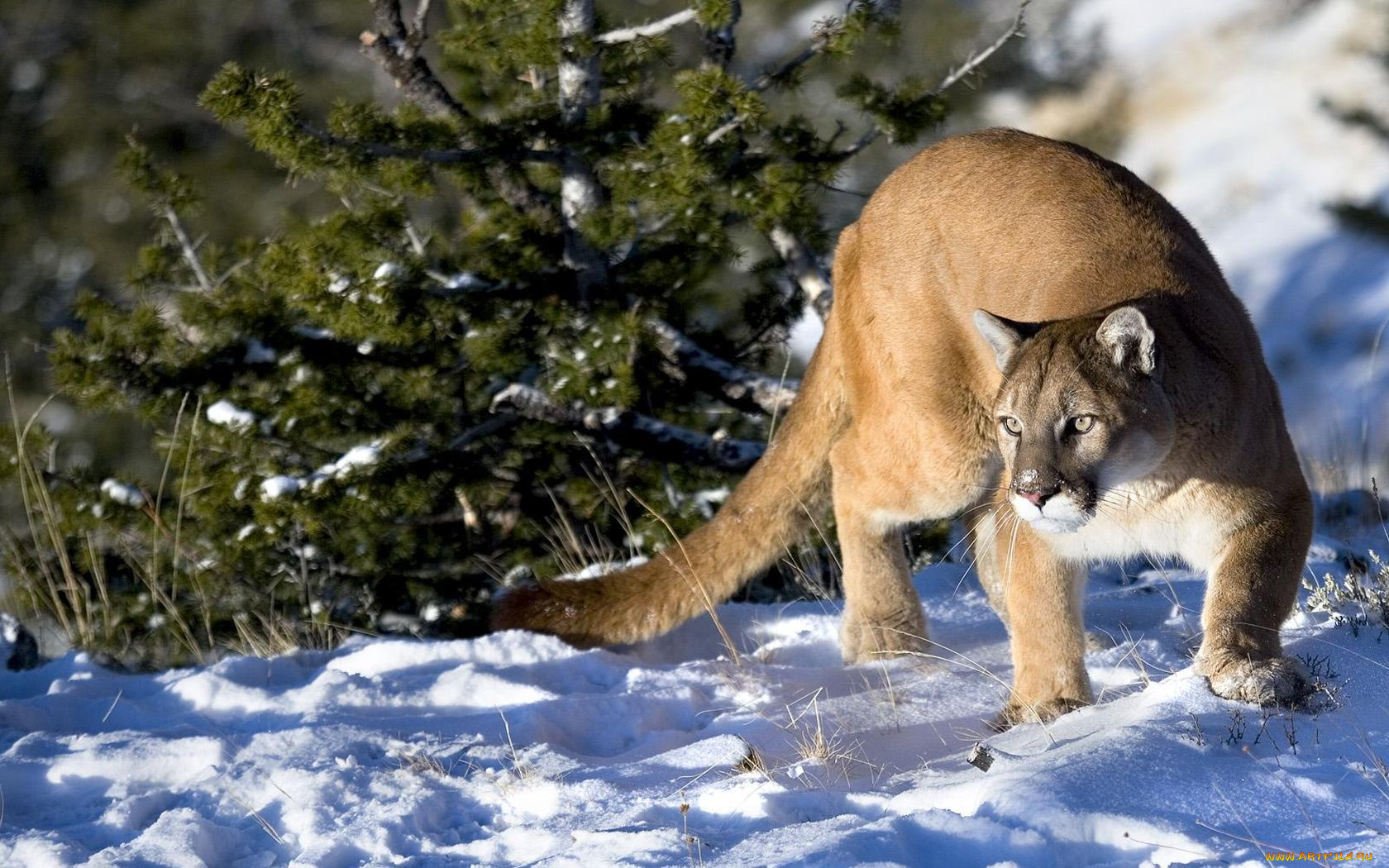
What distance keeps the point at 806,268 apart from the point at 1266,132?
18.4 m

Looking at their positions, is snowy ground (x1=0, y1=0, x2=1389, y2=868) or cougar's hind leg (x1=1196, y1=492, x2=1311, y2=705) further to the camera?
cougar's hind leg (x1=1196, y1=492, x2=1311, y2=705)

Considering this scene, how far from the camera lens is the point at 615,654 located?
4941mm

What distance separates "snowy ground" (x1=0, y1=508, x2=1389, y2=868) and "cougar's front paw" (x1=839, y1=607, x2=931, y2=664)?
12 centimetres

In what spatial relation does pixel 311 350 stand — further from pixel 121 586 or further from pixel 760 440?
pixel 760 440

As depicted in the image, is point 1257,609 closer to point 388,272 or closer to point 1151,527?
point 1151,527

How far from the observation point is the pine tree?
623 centimetres

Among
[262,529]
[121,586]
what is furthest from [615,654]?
[121,586]

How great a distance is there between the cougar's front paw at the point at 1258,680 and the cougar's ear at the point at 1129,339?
76 cm

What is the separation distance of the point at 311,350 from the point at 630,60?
2.04m

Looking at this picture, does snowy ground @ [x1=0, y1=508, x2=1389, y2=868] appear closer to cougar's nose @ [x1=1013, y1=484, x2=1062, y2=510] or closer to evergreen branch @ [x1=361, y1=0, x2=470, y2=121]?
cougar's nose @ [x1=1013, y1=484, x2=1062, y2=510]

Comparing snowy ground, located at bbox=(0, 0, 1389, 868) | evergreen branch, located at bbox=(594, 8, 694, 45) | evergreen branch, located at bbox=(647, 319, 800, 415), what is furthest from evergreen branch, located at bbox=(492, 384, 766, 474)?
evergreen branch, located at bbox=(594, 8, 694, 45)

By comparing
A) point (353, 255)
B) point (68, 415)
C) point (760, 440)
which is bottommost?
point (68, 415)

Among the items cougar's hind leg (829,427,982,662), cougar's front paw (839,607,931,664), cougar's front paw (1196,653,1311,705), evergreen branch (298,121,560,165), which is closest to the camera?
cougar's front paw (1196,653,1311,705)

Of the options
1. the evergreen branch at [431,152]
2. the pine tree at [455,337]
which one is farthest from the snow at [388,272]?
the evergreen branch at [431,152]
